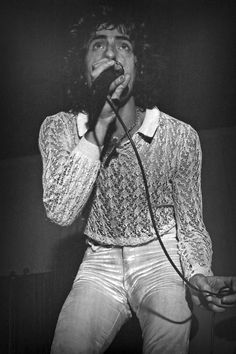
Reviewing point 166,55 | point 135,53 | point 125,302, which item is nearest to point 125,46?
point 135,53

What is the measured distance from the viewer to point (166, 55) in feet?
3.23

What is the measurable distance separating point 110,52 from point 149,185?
242 millimetres

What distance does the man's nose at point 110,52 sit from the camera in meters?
0.83

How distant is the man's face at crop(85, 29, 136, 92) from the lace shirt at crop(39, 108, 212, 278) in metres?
0.09

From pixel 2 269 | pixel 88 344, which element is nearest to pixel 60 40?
pixel 88 344

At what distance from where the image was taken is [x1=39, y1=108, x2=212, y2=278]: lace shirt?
81cm

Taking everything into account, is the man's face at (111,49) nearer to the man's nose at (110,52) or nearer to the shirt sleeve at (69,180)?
the man's nose at (110,52)

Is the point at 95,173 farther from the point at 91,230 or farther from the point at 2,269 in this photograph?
the point at 2,269

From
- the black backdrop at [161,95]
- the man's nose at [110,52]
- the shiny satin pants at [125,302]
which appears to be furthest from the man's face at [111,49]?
the shiny satin pants at [125,302]

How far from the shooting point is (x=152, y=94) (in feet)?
3.08

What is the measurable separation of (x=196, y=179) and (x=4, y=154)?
1.93ft

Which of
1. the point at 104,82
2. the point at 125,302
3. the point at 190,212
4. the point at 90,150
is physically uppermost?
the point at 104,82

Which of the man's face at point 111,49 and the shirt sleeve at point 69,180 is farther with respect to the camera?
the man's face at point 111,49

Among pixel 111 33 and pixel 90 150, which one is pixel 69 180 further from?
pixel 111 33
